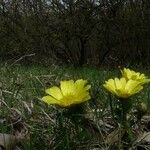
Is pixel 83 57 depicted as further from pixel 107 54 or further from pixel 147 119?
pixel 147 119

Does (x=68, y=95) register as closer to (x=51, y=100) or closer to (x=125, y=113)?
(x=51, y=100)

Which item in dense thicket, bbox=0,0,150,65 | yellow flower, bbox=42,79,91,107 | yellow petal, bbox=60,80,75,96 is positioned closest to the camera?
yellow flower, bbox=42,79,91,107

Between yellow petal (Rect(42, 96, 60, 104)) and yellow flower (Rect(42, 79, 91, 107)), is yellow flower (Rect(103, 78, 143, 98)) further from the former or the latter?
yellow petal (Rect(42, 96, 60, 104))

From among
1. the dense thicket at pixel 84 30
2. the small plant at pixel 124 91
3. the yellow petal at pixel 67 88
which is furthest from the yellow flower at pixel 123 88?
the dense thicket at pixel 84 30

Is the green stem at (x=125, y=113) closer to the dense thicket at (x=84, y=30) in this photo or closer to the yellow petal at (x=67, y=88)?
the yellow petal at (x=67, y=88)

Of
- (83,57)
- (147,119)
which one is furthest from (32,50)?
(147,119)

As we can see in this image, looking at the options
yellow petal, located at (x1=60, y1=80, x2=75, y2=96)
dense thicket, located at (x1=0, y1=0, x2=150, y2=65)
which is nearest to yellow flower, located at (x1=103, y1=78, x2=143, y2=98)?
yellow petal, located at (x1=60, y1=80, x2=75, y2=96)
